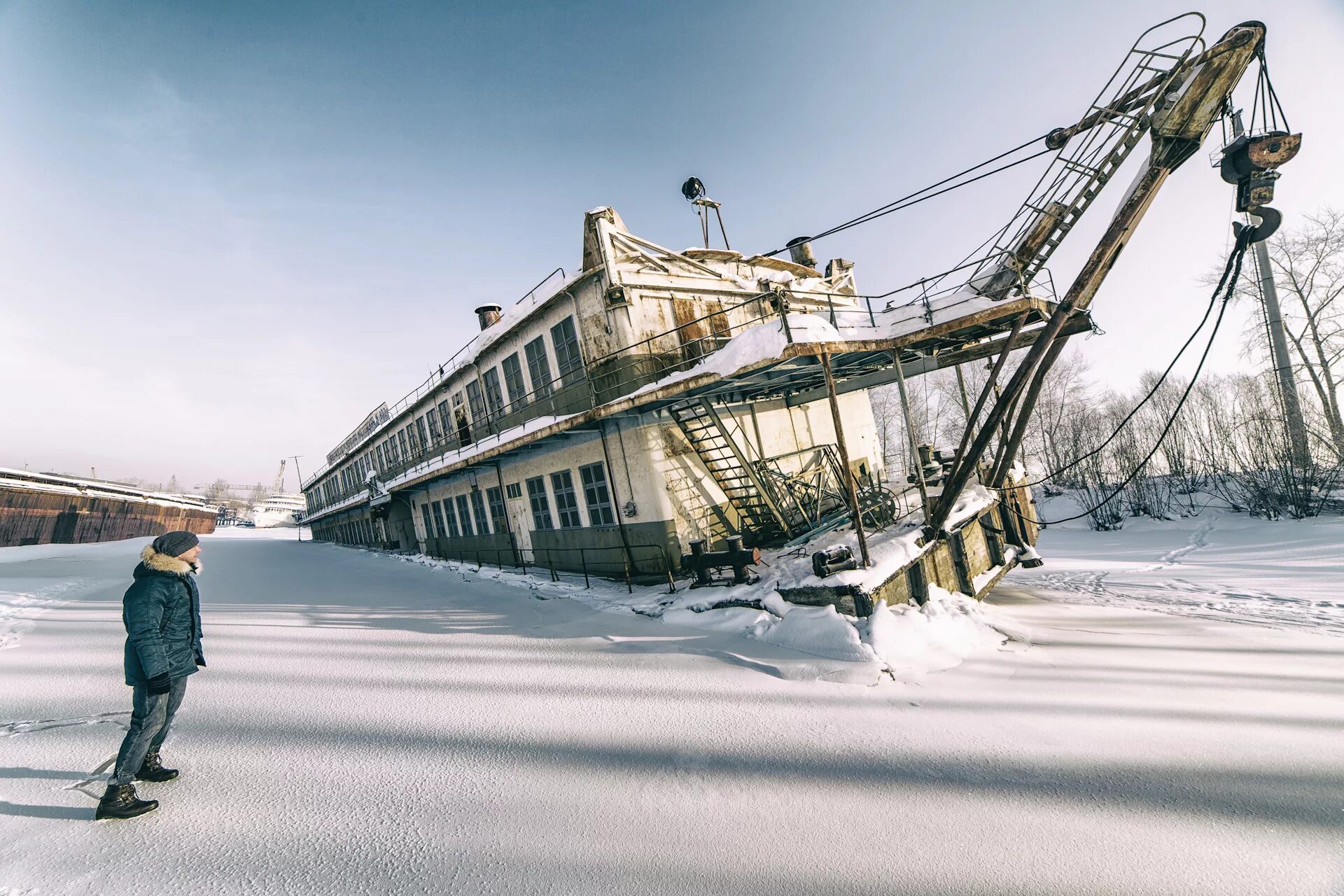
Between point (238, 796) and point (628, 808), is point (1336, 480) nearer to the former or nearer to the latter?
point (628, 808)

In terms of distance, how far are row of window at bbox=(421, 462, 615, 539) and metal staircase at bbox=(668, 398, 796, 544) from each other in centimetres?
245

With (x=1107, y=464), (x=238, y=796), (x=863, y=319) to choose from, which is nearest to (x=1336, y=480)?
(x=1107, y=464)

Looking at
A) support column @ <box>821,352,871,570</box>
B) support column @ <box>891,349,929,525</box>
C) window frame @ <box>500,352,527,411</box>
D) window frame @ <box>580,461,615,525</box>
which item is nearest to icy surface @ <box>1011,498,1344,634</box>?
support column @ <box>891,349,929,525</box>

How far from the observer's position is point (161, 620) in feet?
12.1

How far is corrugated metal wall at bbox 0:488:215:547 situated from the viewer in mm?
25016

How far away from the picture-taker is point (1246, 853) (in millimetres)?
3055

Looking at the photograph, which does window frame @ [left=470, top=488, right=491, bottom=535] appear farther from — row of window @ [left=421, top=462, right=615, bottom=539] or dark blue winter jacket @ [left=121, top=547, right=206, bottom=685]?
dark blue winter jacket @ [left=121, top=547, right=206, bottom=685]

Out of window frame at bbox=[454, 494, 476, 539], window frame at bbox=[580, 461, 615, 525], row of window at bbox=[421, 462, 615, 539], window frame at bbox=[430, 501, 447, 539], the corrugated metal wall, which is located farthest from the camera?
the corrugated metal wall

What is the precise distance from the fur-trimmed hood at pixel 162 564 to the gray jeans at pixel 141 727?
2.52 feet

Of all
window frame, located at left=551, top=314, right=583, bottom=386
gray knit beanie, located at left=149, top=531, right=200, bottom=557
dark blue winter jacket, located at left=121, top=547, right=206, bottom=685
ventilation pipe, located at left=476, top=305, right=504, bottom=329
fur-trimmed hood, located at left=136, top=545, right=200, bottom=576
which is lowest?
dark blue winter jacket, located at left=121, top=547, right=206, bottom=685

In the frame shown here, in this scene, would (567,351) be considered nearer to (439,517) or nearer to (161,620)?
(161,620)

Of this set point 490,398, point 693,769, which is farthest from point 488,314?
point 693,769

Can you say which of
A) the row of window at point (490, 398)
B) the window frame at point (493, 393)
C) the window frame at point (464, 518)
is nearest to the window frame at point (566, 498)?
the row of window at point (490, 398)

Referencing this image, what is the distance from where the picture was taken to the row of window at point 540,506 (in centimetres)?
1283
